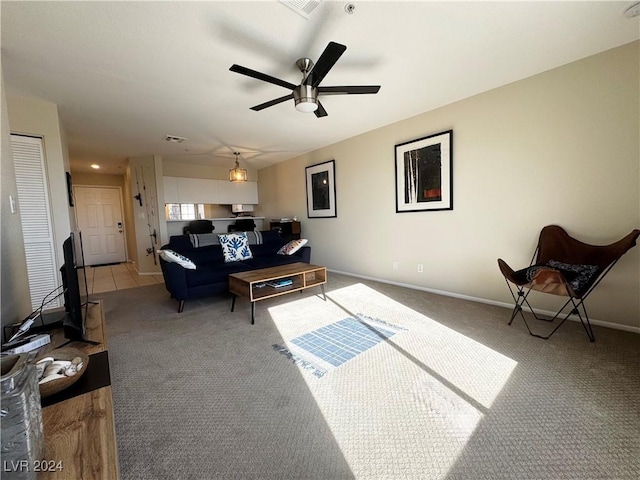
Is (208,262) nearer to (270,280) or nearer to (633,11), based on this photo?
(270,280)

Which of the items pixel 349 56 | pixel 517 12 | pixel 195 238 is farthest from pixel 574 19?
pixel 195 238

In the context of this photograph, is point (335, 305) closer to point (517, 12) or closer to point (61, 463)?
point (61, 463)

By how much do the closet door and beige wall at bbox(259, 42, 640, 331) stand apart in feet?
13.2

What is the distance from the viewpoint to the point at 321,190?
17.0ft

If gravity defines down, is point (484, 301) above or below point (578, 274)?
below

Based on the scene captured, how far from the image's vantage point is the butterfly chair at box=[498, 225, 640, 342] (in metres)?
2.10

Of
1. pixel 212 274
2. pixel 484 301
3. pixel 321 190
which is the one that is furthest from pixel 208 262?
pixel 484 301

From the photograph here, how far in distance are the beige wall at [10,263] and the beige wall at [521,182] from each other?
3.82 meters

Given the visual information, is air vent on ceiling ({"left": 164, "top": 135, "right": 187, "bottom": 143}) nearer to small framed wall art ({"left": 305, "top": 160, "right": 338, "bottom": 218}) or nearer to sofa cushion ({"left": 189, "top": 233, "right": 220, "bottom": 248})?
sofa cushion ({"left": 189, "top": 233, "right": 220, "bottom": 248})

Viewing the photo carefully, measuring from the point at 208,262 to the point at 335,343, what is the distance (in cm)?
236

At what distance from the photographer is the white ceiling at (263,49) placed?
5.74ft

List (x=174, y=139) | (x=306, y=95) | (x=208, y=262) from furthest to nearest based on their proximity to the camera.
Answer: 1. (x=174, y=139)
2. (x=208, y=262)
3. (x=306, y=95)

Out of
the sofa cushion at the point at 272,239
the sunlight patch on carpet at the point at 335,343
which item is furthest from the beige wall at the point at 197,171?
the sunlight patch on carpet at the point at 335,343

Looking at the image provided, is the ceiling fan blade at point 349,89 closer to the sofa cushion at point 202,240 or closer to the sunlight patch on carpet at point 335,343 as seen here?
the sunlight patch on carpet at point 335,343
